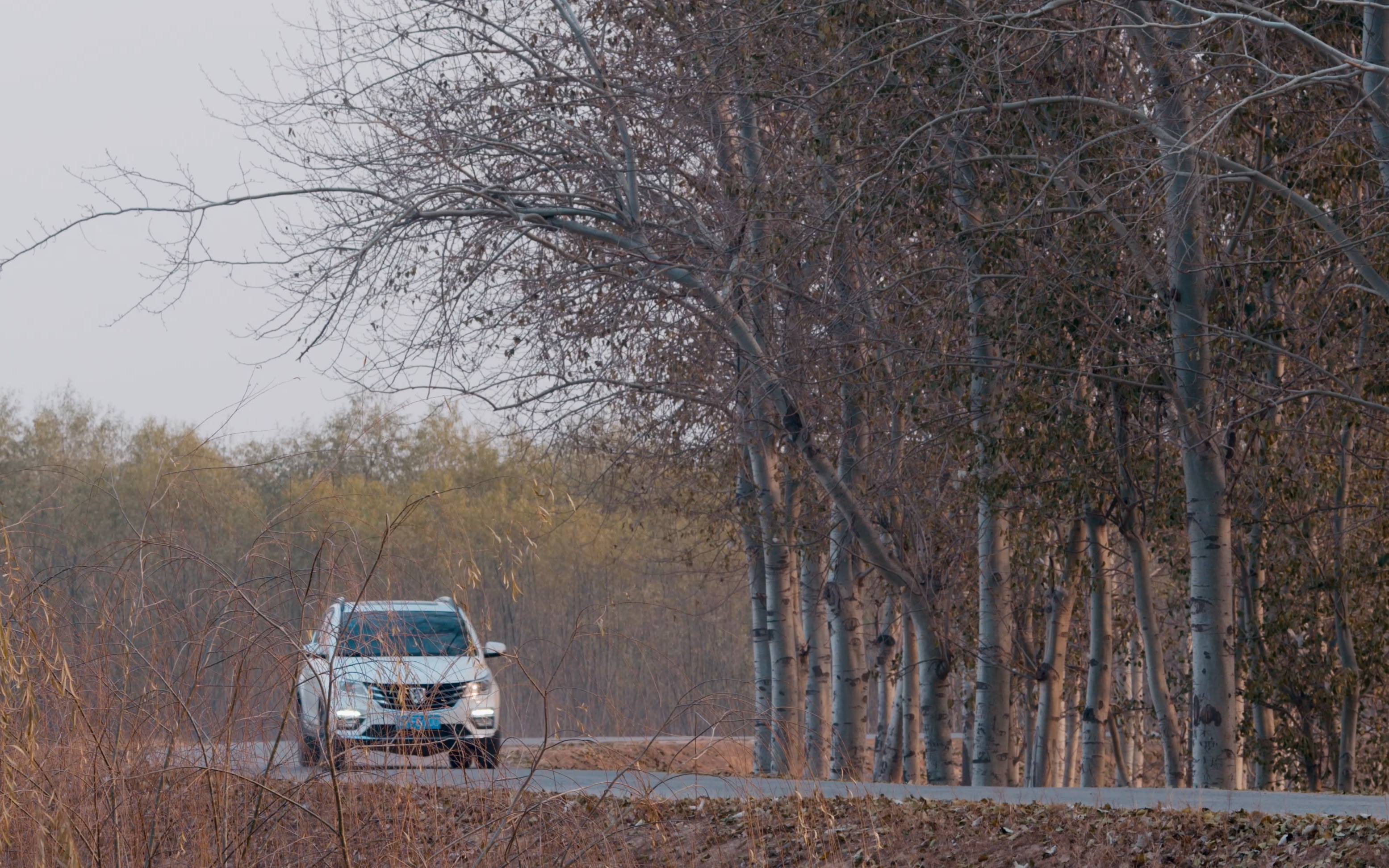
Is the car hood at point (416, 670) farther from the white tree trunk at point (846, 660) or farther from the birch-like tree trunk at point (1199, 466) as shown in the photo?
the white tree trunk at point (846, 660)

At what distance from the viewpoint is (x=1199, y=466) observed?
14.1 m

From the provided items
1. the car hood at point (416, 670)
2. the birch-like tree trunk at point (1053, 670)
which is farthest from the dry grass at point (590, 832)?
the birch-like tree trunk at point (1053, 670)

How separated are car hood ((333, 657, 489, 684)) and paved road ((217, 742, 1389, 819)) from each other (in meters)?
0.39

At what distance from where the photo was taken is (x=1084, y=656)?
24.8 m

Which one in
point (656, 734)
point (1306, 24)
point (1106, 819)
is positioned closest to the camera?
point (656, 734)

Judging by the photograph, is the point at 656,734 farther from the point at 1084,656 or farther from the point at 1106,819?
the point at 1084,656

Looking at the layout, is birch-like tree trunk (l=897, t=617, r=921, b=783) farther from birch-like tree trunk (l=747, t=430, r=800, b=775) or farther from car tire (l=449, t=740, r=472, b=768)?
car tire (l=449, t=740, r=472, b=768)

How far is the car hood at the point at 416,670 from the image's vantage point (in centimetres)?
697

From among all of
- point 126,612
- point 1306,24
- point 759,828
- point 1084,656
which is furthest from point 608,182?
point 1084,656

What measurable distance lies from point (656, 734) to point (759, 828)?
3.15 m

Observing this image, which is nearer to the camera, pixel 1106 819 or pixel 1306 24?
pixel 1106 819

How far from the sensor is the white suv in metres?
6.62

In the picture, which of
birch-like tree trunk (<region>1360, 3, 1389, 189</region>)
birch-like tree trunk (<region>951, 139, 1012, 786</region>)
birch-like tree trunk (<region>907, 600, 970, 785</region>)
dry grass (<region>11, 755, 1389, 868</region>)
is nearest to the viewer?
dry grass (<region>11, 755, 1389, 868</region>)

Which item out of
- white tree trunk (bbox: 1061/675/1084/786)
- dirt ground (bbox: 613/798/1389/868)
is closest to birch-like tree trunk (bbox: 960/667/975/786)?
white tree trunk (bbox: 1061/675/1084/786)
